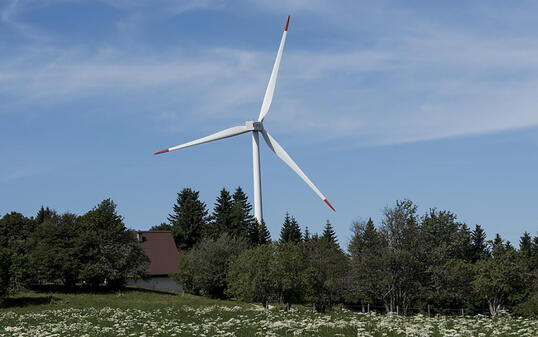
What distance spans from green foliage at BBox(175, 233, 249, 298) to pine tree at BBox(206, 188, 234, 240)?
61.7ft

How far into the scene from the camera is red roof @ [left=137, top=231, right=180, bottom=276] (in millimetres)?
90688

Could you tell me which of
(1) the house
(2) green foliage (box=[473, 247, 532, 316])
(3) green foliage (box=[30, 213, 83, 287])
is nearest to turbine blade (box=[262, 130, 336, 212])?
(2) green foliage (box=[473, 247, 532, 316])

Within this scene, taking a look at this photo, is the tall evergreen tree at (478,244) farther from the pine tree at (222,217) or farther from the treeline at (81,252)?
the treeline at (81,252)

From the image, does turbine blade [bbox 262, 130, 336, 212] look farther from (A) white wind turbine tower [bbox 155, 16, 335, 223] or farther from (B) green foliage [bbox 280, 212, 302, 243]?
(B) green foliage [bbox 280, 212, 302, 243]

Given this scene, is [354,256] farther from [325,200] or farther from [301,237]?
[301,237]

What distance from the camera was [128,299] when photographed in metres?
66.4

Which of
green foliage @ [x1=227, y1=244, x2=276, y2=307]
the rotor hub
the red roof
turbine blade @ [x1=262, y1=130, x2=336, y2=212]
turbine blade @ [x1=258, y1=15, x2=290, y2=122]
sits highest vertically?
turbine blade @ [x1=258, y1=15, x2=290, y2=122]

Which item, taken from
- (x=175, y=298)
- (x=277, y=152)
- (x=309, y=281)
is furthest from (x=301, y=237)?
(x=309, y=281)

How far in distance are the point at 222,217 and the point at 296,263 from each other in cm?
4905

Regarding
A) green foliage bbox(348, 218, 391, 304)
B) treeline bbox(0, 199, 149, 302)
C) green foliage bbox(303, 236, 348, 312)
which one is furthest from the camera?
treeline bbox(0, 199, 149, 302)

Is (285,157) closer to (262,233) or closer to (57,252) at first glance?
(262,233)

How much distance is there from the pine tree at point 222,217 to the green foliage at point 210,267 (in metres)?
18.8

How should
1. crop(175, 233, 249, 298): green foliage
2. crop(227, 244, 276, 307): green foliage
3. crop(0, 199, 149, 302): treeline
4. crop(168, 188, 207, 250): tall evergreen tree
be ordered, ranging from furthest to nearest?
1. crop(168, 188, 207, 250): tall evergreen tree
2. crop(175, 233, 249, 298): green foliage
3. crop(0, 199, 149, 302): treeline
4. crop(227, 244, 276, 307): green foliage

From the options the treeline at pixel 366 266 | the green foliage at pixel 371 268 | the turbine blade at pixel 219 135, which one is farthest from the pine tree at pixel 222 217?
the green foliage at pixel 371 268
